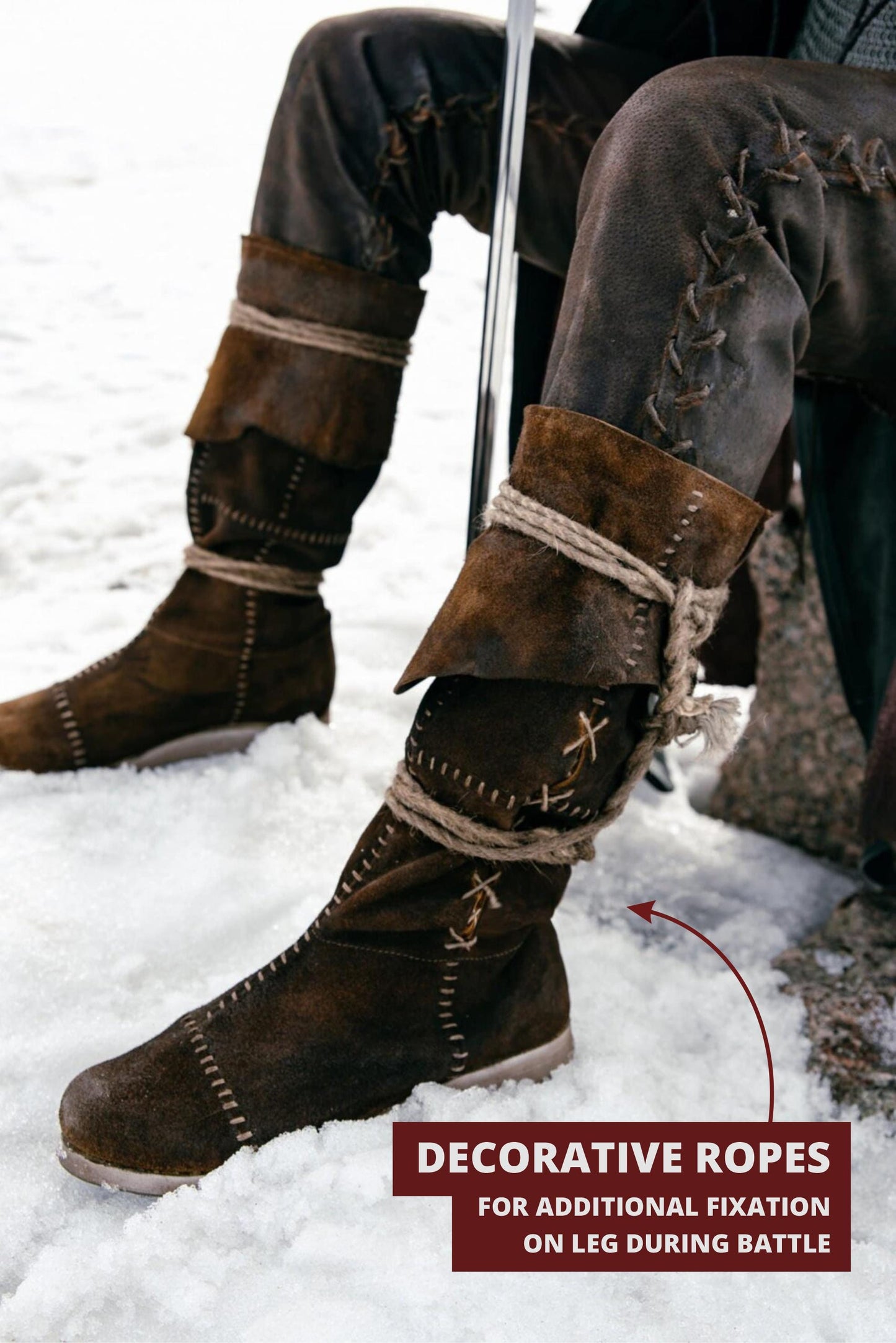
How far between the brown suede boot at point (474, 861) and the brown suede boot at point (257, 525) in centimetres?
45

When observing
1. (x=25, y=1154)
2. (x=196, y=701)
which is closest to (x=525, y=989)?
(x=25, y=1154)

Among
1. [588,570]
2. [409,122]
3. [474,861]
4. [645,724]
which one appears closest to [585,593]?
[588,570]

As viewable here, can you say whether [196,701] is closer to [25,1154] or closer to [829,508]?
[25,1154]

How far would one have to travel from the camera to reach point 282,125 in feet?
3.71

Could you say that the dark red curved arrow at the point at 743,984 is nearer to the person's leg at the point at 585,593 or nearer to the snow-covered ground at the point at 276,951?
the snow-covered ground at the point at 276,951

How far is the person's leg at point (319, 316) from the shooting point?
110 centimetres

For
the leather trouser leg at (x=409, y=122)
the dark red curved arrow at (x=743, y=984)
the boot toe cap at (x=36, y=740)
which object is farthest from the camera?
the boot toe cap at (x=36, y=740)

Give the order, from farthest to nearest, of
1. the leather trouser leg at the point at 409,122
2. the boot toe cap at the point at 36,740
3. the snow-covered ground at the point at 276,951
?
the boot toe cap at the point at 36,740
the leather trouser leg at the point at 409,122
the snow-covered ground at the point at 276,951

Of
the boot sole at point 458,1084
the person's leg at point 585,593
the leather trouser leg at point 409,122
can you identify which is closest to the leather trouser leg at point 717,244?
the person's leg at point 585,593

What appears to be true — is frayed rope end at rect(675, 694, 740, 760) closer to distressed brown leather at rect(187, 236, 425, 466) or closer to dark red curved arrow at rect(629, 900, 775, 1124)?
dark red curved arrow at rect(629, 900, 775, 1124)

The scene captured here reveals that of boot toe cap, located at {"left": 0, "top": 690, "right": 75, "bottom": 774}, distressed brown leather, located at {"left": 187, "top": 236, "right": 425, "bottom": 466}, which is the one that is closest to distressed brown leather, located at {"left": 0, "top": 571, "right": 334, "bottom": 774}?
boot toe cap, located at {"left": 0, "top": 690, "right": 75, "bottom": 774}

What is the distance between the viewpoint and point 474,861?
0.82m

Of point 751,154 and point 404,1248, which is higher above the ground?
point 751,154

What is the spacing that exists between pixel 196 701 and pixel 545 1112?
2.05ft
